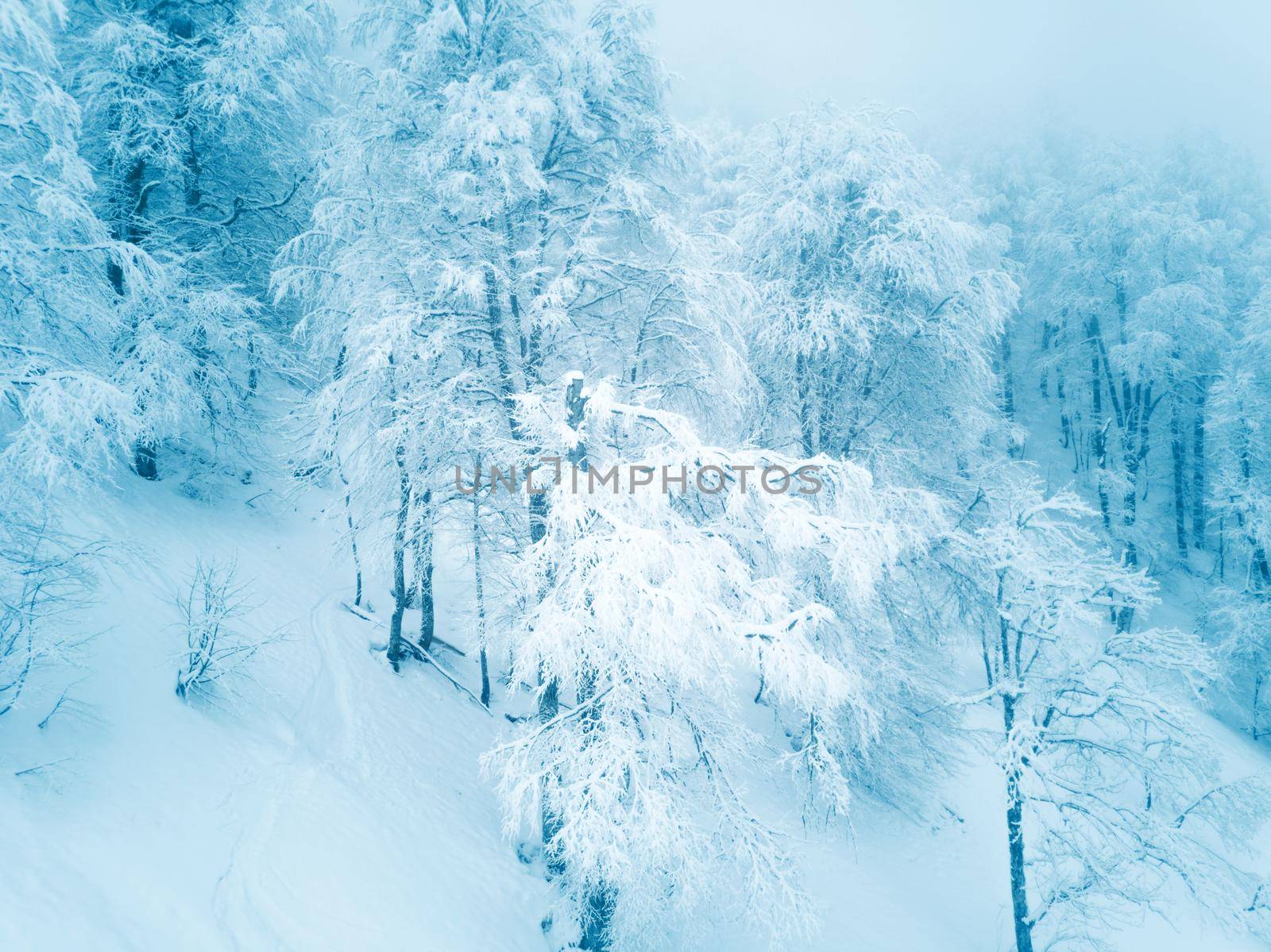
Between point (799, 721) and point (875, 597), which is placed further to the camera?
point (799, 721)

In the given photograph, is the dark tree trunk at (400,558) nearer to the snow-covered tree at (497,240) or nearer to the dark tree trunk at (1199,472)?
the snow-covered tree at (497,240)

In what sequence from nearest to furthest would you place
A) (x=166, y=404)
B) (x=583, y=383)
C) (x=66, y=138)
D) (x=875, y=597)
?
(x=583, y=383), (x=66, y=138), (x=875, y=597), (x=166, y=404)

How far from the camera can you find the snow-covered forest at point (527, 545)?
5574 millimetres

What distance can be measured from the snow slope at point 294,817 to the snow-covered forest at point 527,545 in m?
0.05

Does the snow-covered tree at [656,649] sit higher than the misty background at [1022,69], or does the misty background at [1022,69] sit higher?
the misty background at [1022,69]

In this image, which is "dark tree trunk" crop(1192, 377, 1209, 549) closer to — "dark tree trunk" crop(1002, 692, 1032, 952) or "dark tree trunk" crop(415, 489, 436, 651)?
"dark tree trunk" crop(1002, 692, 1032, 952)

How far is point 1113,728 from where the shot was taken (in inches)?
351

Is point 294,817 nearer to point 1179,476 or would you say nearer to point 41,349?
point 41,349

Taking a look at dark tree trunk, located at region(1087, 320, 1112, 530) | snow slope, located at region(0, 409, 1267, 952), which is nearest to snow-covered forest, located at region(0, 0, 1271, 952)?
snow slope, located at region(0, 409, 1267, 952)

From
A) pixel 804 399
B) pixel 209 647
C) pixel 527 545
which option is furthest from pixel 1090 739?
pixel 209 647

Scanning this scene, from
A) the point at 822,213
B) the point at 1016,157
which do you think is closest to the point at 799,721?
the point at 822,213

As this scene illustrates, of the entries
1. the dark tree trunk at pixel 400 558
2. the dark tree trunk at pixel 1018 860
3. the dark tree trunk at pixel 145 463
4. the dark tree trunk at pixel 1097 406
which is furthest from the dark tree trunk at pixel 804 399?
the dark tree trunk at pixel 1097 406

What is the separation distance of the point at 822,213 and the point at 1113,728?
9001mm

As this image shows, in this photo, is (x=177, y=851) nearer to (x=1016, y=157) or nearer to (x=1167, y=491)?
(x=1167, y=491)
